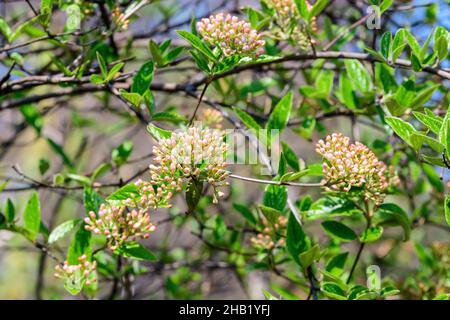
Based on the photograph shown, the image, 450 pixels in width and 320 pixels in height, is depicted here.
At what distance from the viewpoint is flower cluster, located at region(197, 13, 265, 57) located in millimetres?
989

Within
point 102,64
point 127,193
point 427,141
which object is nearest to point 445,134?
point 427,141

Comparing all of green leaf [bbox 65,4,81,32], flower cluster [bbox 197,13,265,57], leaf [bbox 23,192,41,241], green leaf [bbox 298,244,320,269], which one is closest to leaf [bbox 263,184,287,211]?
green leaf [bbox 298,244,320,269]

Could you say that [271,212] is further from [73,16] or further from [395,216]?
[73,16]

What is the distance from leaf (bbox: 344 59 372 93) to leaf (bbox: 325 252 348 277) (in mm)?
457

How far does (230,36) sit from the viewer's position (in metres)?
0.99

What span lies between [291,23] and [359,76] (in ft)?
0.90

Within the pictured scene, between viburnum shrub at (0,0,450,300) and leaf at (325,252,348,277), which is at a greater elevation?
viburnum shrub at (0,0,450,300)

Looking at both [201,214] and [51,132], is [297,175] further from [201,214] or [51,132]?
[51,132]

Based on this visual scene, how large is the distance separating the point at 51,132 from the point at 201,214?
5.78ft

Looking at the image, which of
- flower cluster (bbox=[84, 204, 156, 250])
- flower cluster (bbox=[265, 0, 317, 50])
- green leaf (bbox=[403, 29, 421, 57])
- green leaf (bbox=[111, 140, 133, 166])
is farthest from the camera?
green leaf (bbox=[111, 140, 133, 166])

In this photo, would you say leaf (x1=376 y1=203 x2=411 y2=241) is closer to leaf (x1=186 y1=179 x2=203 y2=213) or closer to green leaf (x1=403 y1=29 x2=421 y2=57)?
green leaf (x1=403 y1=29 x2=421 y2=57)

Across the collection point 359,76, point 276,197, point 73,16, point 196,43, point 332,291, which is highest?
point 73,16

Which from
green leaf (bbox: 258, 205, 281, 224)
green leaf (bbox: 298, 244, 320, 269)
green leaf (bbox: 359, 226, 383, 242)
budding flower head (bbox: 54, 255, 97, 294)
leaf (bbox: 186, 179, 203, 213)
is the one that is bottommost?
budding flower head (bbox: 54, 255, 97, 294)

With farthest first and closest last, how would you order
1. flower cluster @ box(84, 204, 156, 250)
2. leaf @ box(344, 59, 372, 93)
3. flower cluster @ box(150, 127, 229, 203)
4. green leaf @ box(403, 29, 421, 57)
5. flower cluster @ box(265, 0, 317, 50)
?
leaf @ box(344, 59, 372, 93)
flower cluster @ box(265, 0, 317, 50)
green leaf @ box(403, 29, 421, 57)
flower cluster @ box(84, 204, 156, 250)
flower cluster @ box(150, 127, 229, 203)
